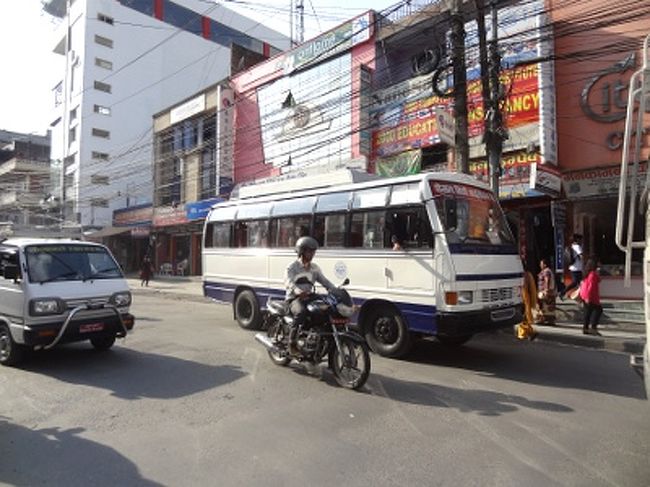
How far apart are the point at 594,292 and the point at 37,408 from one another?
9491 millimetres

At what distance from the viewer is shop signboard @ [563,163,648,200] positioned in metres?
12.4

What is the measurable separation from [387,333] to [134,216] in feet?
97.9

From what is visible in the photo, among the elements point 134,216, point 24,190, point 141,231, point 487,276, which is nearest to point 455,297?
point 487,276

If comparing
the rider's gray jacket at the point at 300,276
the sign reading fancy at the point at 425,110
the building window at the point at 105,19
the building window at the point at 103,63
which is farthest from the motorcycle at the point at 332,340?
the building window at the point at 105,19

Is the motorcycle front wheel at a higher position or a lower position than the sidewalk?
higher

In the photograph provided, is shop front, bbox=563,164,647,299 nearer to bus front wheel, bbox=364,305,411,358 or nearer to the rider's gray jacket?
bus front wheel, bbox=364,305,411,358

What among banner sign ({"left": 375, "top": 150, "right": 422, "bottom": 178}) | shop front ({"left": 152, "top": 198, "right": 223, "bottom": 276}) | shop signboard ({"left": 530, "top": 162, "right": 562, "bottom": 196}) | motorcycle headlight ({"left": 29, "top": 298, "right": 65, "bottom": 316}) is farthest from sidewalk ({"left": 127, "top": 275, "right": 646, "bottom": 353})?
shop front ({"left": 152, "top": 198, "right": 223, "bottom": 276})

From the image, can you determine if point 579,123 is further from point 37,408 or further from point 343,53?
point 37,408

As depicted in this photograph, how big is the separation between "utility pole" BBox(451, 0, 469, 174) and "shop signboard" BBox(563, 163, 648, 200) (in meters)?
4.16

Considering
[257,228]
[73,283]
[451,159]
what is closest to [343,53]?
[451,159]

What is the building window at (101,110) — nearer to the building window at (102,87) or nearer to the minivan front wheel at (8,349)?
the building window at (102,87)

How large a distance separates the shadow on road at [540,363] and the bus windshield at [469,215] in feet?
5.94

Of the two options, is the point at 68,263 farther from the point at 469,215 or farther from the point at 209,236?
the point at 469,215

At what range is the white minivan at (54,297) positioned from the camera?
21.6 feet
